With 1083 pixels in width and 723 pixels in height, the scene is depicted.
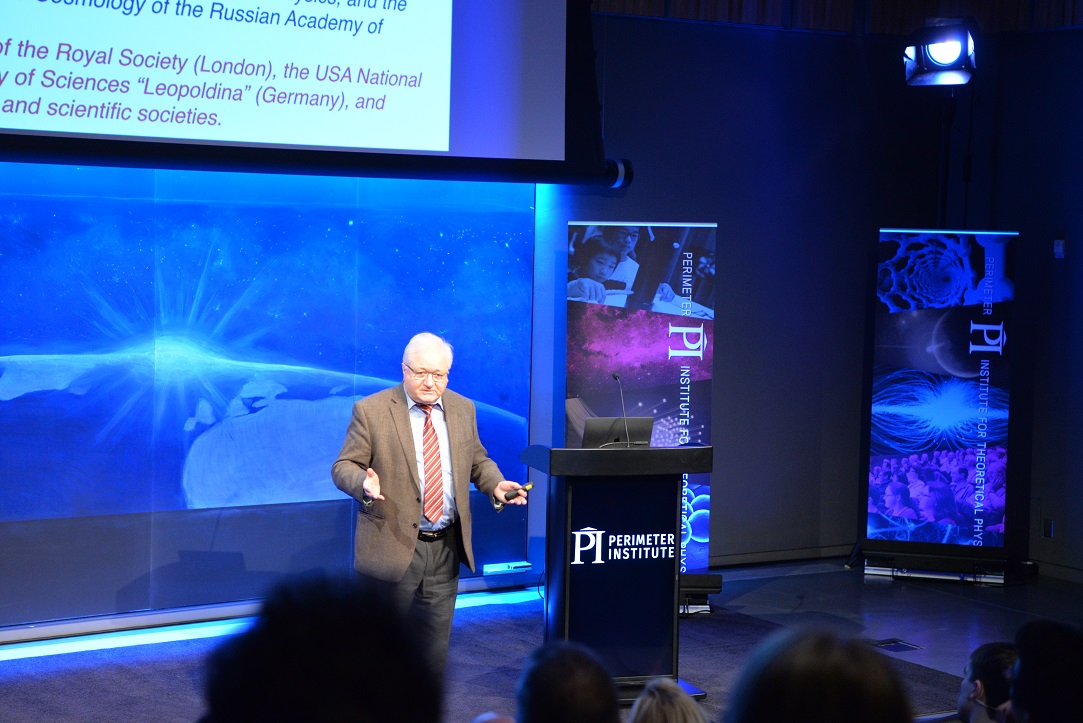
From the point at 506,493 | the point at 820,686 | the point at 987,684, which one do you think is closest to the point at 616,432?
the point at 506,493

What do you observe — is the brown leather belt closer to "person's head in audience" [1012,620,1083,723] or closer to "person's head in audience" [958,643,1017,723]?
"person's head in audience" [958,643,1017,723]

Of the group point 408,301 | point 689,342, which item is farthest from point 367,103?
point 689,342

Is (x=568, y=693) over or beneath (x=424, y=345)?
beneath

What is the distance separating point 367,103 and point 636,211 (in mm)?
2000

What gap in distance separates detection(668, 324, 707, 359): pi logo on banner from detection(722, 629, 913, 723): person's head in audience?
17.5ft

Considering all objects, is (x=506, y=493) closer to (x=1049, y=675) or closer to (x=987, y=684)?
(x=987, y=684)

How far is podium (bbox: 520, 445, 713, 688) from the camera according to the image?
4.46 metres

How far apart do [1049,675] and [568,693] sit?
0.72m

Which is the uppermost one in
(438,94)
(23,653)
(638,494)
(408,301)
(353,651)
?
(438,94)

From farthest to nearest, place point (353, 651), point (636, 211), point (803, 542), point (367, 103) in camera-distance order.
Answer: point (803, 542) < point (636, 211) < point (367, 103) < point (353, 651)

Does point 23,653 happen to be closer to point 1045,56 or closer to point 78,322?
point 78,322

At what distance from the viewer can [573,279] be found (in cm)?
637

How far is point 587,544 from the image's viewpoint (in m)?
4.50

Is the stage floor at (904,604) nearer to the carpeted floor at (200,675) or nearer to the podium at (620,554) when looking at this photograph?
the carpeted floor at (200,675)
